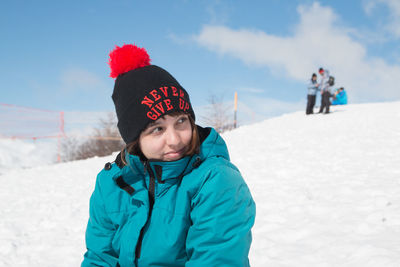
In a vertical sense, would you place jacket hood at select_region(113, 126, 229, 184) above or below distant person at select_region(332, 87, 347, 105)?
below

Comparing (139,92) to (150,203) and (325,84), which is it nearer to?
(150,203)

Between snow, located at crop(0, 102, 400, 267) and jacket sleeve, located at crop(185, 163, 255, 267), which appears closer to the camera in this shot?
jacket sleeve, located at crop(185, 163, 255, 267)

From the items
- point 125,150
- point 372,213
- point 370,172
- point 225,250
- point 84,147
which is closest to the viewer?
point 225,250

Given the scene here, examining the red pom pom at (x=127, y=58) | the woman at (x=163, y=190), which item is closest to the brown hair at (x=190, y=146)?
the woman at (x=163, y=190)

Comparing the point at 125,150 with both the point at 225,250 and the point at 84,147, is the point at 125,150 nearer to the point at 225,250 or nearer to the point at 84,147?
the point at 225,250

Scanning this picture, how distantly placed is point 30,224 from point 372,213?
157 inches

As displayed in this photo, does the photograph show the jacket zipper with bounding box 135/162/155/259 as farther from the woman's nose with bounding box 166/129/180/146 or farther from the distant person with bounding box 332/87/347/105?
the distant person with bounding box 332/87/347/105

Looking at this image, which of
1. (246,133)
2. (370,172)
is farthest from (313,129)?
(370,172)

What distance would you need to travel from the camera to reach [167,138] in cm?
136

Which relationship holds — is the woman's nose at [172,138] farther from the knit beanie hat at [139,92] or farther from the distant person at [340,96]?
the distant person at [340,96]

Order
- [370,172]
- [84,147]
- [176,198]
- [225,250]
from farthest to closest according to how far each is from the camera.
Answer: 1. [84,147]
2. [370,172]
3. [176,198]
4. [225,250]

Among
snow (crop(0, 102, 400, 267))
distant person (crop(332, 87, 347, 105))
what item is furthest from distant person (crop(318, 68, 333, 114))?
distant person (crop(332, 87, 347, 105))

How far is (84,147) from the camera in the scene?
32250 millimetres

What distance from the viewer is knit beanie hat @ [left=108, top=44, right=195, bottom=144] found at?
1.41m
